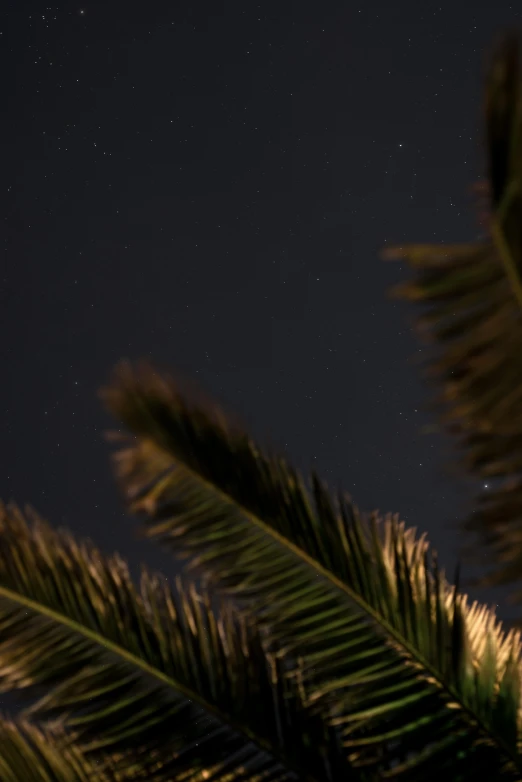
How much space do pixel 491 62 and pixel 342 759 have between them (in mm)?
1949

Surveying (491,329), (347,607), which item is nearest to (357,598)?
(347,607)

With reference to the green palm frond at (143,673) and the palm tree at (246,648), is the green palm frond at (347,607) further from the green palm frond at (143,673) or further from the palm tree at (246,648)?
the green palm frond at (143,673)

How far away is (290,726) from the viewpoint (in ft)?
8.68

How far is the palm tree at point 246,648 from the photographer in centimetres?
247

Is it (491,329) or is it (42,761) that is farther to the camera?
(42,761)

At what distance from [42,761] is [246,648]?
0.63m

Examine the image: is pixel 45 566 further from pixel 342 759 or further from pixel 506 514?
pixel 506 514

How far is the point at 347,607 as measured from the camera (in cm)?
256

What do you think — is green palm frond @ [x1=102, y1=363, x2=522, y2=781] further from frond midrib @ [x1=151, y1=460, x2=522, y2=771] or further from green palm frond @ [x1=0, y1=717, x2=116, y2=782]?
green palm frond @ [x1=0, y1=717, x2=116, y2=782]

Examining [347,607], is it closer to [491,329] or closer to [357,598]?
[357,598]

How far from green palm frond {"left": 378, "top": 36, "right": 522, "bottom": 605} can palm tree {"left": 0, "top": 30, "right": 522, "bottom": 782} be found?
0.73 meters

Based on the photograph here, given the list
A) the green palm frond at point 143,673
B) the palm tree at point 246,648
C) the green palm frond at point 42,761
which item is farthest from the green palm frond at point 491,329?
the green palm frond at point 42,761

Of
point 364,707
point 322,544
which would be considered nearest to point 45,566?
point 322,544

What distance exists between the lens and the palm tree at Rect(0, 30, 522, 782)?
2.47 metres
